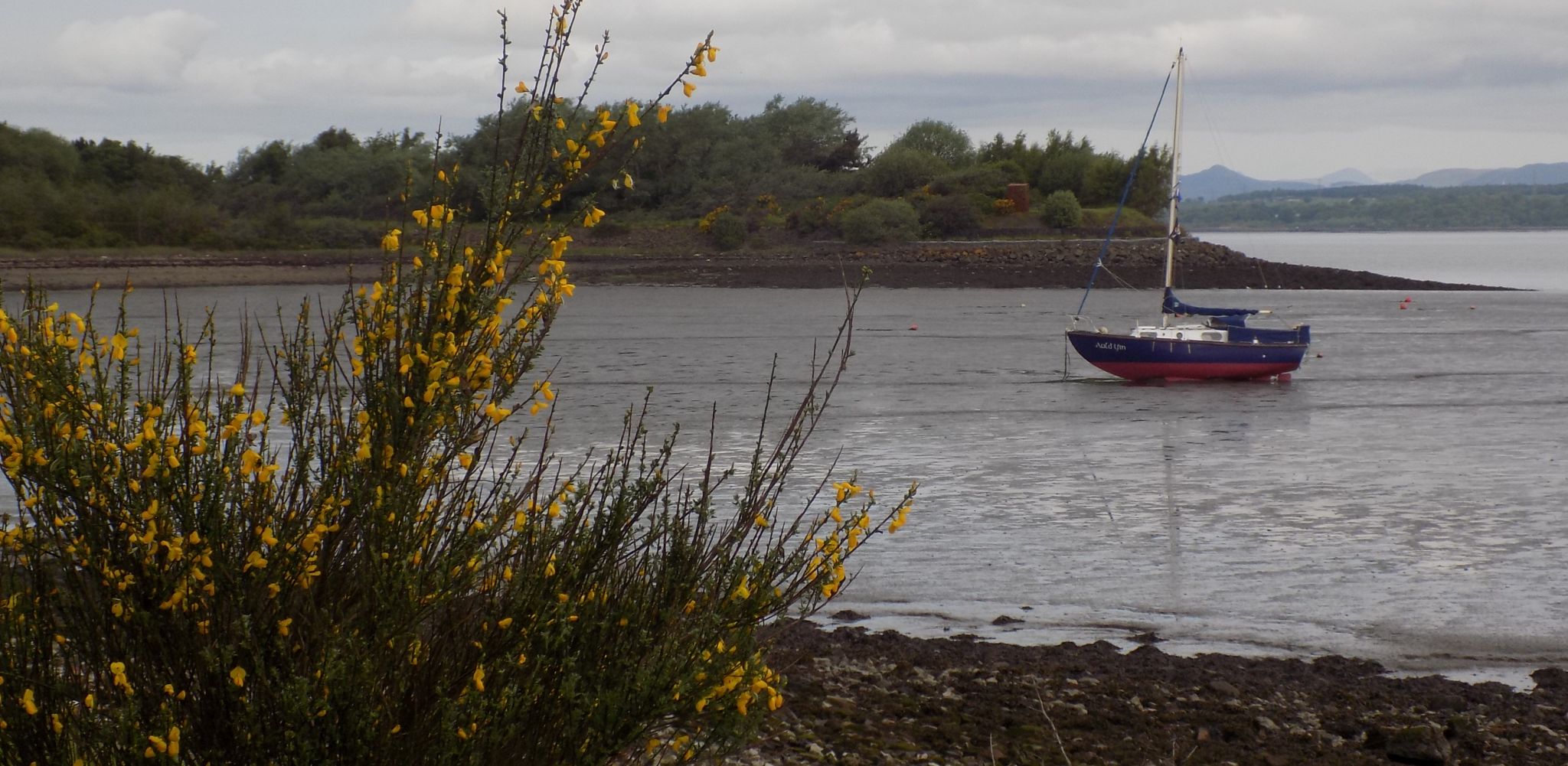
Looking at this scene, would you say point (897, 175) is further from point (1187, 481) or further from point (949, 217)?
point (1187, 481)

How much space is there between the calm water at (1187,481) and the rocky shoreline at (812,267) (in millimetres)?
23357

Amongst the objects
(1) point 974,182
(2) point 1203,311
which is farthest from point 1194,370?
(1) point 974,182

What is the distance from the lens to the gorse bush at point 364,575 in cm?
314

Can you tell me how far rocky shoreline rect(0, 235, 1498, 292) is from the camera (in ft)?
171

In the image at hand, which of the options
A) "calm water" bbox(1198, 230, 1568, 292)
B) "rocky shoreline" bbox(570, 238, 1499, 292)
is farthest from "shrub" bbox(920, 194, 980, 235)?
"calm water" bbox(1198, 230, 1568, 292)

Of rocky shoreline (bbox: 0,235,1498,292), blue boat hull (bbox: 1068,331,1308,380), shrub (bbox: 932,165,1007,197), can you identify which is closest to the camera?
blue boat hull (bbox: 1068,331,1308,380)

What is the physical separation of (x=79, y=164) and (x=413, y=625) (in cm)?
7430

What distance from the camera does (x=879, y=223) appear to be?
→ 6266 cm

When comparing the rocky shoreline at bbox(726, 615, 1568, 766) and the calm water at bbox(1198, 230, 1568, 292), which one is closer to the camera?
the rocky shoreline at bbox(726, 615, 1568, 766)

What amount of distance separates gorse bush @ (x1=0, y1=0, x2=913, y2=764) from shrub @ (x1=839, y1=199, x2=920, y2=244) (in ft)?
195

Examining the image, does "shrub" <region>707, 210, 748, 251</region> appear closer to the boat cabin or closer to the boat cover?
the boat cover

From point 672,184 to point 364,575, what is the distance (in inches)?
2696

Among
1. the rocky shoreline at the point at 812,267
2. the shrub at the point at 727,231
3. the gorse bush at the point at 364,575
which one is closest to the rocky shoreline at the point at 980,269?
the rocky shoreline at the point at 812,267

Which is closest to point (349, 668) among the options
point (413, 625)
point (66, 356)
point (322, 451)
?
point (413, 625)
